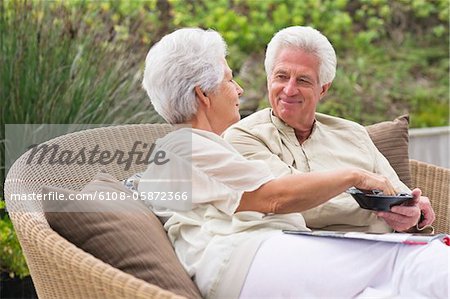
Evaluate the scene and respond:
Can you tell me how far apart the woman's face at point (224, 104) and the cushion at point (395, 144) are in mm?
800

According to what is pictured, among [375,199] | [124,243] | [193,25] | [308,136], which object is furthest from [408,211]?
[193,25]

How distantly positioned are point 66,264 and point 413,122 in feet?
14.1

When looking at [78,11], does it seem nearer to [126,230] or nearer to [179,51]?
[179,51]

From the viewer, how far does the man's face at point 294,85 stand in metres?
2.87

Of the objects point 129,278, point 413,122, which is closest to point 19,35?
point 129,278

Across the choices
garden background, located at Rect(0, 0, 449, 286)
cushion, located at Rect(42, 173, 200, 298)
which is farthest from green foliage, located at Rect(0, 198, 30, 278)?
cushion, located at Rect(42, 173, 200, 298)

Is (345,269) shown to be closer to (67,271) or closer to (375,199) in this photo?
(375,199)

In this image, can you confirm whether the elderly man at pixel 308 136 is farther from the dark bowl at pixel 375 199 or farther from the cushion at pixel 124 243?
the cushion at pixel 124 243

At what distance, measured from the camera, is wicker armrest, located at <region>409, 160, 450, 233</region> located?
10.4ft

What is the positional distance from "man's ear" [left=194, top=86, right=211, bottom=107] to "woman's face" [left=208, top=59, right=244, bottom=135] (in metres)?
0.01

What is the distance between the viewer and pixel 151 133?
3.21m

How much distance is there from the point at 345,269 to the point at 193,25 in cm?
418

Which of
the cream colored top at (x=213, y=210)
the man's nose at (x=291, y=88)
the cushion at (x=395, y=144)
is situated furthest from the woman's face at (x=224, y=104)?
the cushion at (x=395, y=144)

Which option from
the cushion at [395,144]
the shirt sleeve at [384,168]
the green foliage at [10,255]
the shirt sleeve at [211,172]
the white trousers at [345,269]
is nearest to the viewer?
the white trousers at [345,269]
